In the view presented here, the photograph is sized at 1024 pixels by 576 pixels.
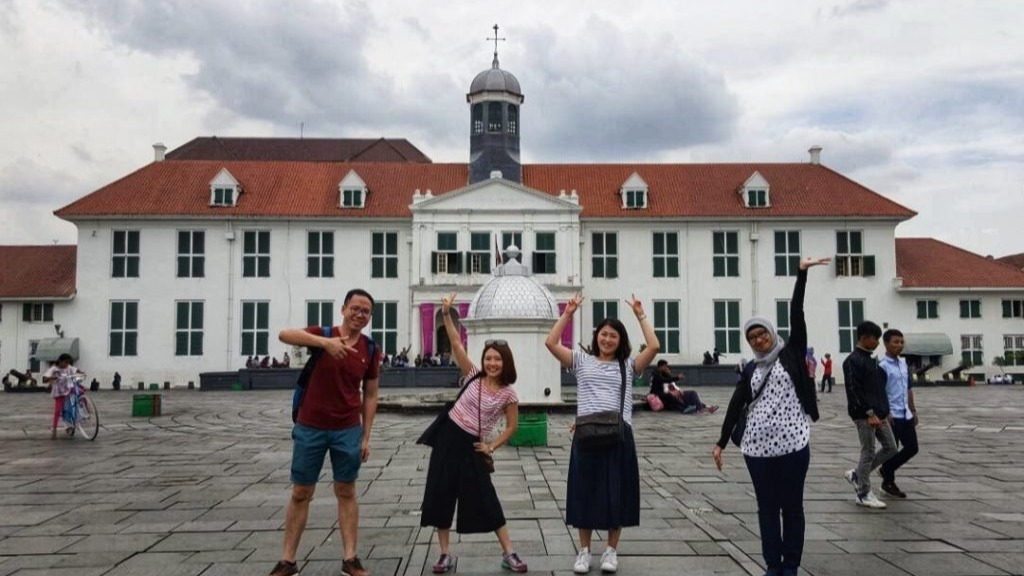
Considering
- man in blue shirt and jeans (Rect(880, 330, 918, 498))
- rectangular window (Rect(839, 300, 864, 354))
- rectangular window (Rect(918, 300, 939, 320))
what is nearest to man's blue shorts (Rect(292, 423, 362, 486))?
man in blue shirt and jeans (Rect(880, 330, 918, 498))

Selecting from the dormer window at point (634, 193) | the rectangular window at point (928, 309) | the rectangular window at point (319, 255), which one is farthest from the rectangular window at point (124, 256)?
the rectangular window at point (928, 309)

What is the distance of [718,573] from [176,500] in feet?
18.8

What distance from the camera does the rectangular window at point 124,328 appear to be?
41.4 meters

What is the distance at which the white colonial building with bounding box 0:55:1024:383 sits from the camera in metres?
41.8

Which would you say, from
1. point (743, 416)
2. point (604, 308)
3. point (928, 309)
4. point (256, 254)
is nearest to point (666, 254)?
point (604, 308)

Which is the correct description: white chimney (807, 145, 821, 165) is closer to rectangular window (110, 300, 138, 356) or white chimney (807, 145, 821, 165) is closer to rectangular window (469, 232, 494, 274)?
rectangular window (469, 232, 494, 274)

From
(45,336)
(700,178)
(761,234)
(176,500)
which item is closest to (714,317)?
(761,234)

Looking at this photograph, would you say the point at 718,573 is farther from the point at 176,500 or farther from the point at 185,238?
the point at 185,238

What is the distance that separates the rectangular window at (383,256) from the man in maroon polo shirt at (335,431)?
3753cm

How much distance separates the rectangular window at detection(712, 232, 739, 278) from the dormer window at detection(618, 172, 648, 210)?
13.5 ft

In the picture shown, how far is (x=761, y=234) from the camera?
1716 inches

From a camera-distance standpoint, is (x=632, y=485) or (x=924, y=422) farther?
(x=924, y=422)

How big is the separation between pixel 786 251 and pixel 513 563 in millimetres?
40601

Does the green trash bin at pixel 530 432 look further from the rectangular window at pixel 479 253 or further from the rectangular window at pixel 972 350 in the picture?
the rectangular window at pixel 972 350
